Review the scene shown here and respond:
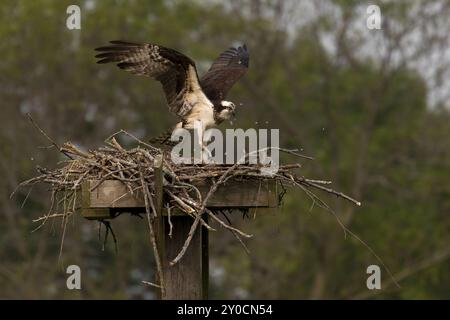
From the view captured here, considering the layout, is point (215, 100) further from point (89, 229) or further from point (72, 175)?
point (89, 229)

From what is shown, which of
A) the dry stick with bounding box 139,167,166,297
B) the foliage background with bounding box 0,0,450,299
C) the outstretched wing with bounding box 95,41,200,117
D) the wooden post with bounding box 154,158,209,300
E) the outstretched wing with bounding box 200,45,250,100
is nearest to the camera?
the dry stick with bounding box 139,167,166,297

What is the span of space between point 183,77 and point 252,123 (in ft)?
44.3

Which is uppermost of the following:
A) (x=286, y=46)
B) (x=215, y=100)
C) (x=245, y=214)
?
(x=286, y=46)

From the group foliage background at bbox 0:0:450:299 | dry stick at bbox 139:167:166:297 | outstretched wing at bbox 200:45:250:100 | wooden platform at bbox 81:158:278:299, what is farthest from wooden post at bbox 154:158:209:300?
foliage background at bbox 0:0:450:299

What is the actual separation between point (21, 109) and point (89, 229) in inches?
123

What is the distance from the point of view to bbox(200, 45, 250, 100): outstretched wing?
8.27 meters

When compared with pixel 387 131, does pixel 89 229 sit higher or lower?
lower

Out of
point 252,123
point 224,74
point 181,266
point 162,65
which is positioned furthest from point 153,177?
point 252,123

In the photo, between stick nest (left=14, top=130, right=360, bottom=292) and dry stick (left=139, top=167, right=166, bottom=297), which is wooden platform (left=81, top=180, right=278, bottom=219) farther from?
dry stick (left=139, top=167, right=166, bottom=297)

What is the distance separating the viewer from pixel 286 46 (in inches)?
896

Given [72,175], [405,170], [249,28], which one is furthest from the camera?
[405,170]

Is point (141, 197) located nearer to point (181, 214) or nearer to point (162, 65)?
point (181, 214)
